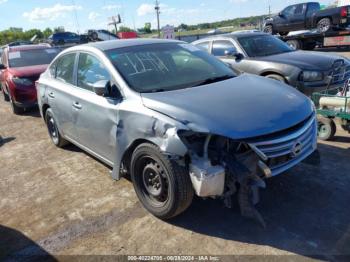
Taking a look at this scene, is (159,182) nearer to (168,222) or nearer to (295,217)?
(168,222)

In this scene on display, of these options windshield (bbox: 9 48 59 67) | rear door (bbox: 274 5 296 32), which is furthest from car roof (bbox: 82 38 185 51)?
rear door (bbox: 274 5 296 32)

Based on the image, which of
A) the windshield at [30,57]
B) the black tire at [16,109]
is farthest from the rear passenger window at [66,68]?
the windshield at [30,57]

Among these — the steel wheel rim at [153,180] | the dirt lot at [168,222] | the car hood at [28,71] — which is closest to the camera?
the dirt lot at [168,222]

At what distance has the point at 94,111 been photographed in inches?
158

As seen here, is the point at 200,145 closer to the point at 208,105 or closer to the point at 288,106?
the point at 208,105

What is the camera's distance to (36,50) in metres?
9.95

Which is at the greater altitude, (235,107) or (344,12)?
(344,12)

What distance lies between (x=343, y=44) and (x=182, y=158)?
1561 cm

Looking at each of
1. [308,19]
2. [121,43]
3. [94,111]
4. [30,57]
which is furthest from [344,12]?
[94,111]

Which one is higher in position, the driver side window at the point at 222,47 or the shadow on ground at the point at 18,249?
the driver side window at the point at 222,47

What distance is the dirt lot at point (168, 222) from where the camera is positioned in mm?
3045

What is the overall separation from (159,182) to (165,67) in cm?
148

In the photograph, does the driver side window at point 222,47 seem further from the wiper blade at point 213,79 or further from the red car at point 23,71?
the red car at point 23,71

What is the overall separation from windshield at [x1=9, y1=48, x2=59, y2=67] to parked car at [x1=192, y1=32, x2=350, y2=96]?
4.56m
